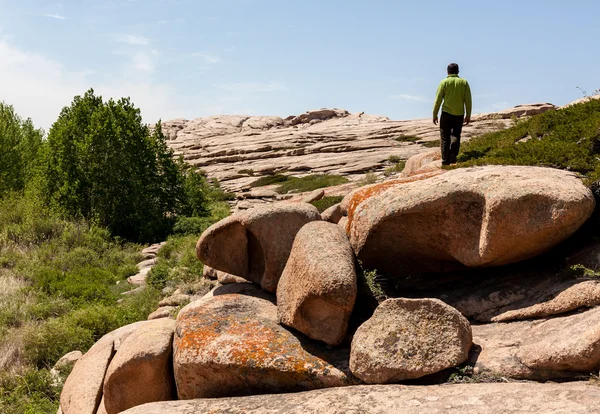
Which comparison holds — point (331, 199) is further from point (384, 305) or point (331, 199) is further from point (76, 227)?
point (76, 227)

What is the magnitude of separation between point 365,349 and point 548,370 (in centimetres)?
165

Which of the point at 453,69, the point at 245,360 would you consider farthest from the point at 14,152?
the point at 245,360

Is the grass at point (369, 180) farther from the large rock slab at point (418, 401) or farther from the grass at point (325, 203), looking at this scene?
the large rock slab at point (418, 401)

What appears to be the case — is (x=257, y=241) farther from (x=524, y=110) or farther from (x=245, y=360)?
(x=524, y=110)

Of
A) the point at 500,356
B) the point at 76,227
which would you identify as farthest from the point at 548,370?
the point at 76,227

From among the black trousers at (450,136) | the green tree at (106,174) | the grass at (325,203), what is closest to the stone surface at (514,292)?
the black trousers at (450,136)

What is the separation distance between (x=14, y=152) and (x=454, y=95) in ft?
117

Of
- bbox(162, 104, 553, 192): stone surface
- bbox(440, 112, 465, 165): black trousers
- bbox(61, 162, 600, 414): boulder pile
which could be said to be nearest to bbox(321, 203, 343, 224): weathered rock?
bbox(61, 162, 600, 414): boulder pile

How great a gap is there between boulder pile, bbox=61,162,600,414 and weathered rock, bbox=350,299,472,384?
13 millimetres

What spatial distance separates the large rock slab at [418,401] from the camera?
438 centimetres

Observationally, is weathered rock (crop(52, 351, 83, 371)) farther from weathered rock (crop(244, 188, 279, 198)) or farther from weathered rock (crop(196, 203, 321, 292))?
weathered rock (crop(244, 188, 279, 198))

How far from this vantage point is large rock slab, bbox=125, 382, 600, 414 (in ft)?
14.4

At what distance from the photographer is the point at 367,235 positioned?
282 inches

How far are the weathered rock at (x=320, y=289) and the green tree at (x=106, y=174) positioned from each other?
18.7 metres
